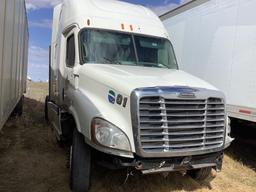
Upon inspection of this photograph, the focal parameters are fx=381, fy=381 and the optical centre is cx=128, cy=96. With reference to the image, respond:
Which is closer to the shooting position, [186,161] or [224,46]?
[186,161]

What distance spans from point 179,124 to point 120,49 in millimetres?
2016

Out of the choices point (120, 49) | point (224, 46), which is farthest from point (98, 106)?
point (224, 46)

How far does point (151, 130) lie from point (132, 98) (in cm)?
49

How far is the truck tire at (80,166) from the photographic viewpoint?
556 cm

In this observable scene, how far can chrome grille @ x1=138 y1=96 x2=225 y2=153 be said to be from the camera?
16.3 ft

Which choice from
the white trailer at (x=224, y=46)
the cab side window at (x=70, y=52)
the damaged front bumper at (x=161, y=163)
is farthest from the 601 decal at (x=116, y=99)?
the white trailer at (x=224, y=46)

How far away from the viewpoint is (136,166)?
5.01 meters

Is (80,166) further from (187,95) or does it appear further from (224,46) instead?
(224,46)

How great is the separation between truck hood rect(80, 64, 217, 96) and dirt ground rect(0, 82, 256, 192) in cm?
177

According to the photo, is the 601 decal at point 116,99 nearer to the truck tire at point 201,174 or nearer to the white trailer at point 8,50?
the white trailer at point 8,50

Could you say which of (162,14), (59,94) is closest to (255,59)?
(59,94)

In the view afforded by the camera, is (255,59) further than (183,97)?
Yes

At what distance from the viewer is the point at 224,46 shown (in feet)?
27.7

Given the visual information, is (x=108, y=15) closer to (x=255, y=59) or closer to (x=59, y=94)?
(x=59, y=94)
